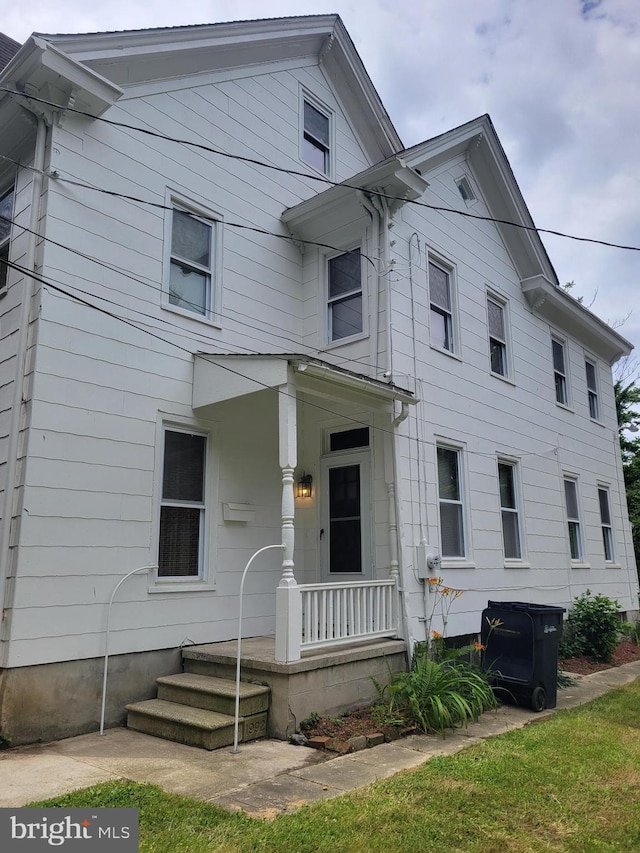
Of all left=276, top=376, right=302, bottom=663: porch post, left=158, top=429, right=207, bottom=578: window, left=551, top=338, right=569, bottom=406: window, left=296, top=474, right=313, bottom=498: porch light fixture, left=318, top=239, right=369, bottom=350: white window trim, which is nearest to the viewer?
left=276, top=376, right=302, bottom=663: porch post

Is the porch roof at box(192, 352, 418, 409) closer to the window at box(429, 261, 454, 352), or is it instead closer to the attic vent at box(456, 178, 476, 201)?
the window at box(429, 261, 454, 352)

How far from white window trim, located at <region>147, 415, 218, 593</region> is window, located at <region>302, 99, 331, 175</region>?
4721 mm

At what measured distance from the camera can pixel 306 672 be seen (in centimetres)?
564

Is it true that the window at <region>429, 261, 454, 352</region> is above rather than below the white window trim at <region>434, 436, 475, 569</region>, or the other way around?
above

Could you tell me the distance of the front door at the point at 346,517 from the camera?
304 inches

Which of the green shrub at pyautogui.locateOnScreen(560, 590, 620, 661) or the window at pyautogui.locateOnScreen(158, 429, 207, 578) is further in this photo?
A: the green shrub at pyautogui.locateOnScreen(560, 590, 620, 661)

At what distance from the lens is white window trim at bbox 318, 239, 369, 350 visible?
803 centimetres

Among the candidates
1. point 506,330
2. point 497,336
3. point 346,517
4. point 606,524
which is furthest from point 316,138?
point 606,524

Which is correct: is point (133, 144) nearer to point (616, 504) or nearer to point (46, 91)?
point (46, 91)

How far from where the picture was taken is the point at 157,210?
23.1ft

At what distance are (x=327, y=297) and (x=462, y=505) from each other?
132 inches

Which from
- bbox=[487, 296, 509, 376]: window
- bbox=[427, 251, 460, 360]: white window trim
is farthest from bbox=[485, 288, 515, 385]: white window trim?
bbox=[427, 251, 460, 360]: white window trim

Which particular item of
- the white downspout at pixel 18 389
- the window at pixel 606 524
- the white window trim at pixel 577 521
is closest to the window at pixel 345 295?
the white downspout at pixel 18 389

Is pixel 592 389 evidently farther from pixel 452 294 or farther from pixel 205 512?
pixel 205 512
